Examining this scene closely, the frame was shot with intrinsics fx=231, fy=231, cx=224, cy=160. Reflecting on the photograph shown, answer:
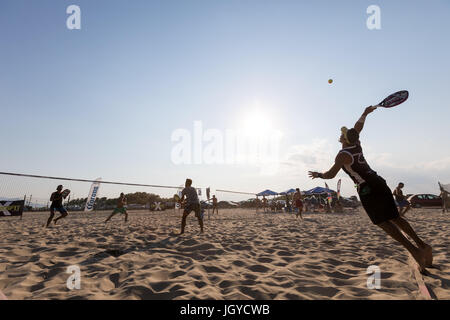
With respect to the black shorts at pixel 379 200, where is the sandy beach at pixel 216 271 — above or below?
below

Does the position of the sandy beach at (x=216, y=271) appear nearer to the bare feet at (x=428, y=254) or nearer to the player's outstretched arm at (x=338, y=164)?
the bare feet at (x=428, y=254)

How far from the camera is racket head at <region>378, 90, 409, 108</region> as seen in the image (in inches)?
153

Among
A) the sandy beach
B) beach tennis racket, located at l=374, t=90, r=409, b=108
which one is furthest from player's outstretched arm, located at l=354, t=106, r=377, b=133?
the sandy beach

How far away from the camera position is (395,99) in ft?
12.9

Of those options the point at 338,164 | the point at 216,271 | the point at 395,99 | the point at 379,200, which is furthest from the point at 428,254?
the point at 216,271

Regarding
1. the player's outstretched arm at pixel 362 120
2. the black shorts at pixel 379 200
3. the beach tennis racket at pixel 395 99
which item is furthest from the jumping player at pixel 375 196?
the beach tennis racket at pixel 395 99

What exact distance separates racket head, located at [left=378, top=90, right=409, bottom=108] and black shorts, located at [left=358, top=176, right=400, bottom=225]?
1.65 meters

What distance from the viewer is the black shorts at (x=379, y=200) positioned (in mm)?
2857

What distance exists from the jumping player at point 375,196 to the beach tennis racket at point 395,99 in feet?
4.25

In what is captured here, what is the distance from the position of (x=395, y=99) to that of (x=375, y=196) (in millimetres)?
2081
